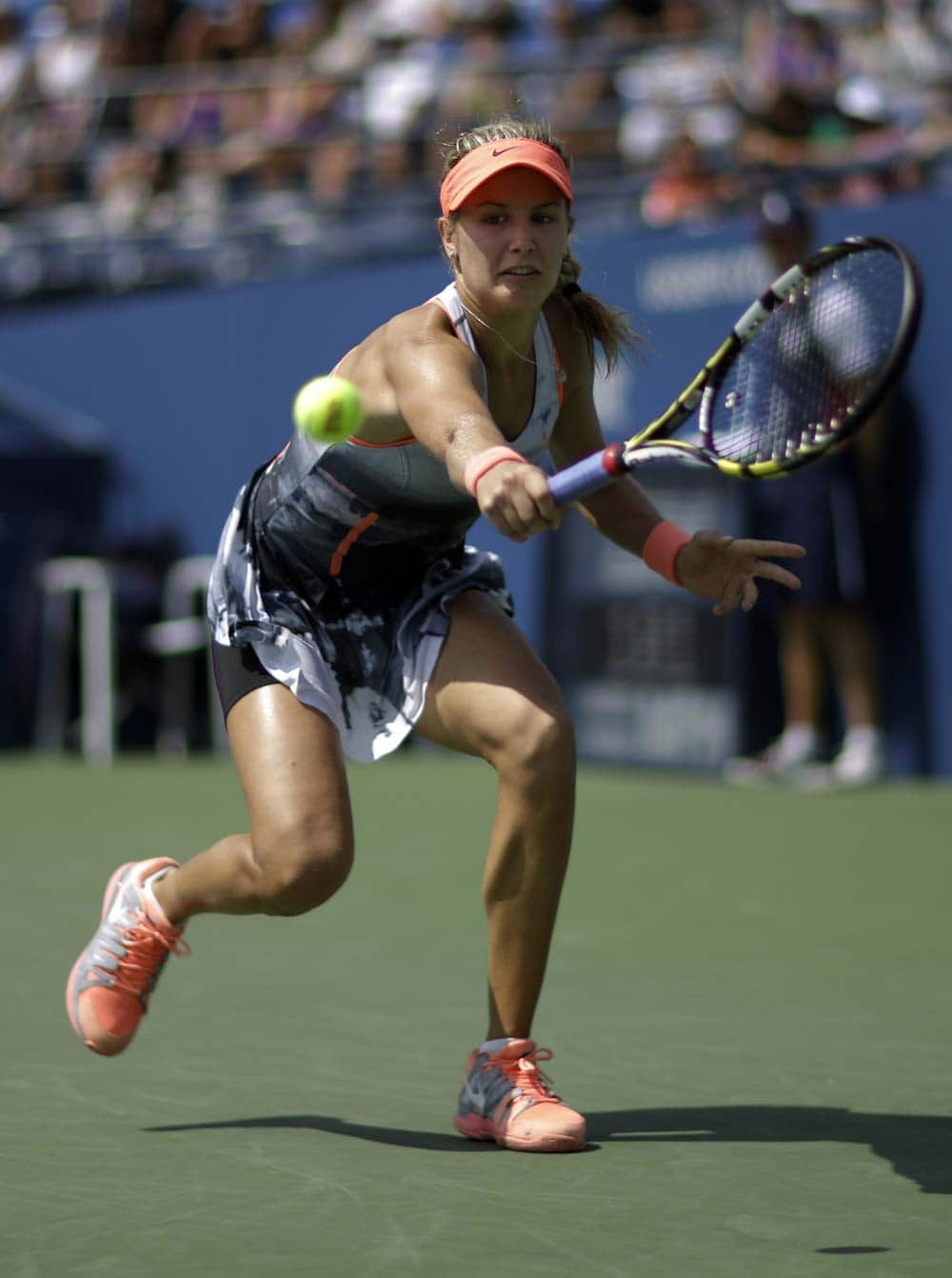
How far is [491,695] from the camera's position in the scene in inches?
138

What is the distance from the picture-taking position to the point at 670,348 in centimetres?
1007

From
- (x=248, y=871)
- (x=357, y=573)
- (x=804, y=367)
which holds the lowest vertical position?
(x=248, y=871)

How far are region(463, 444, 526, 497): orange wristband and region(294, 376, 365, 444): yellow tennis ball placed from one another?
18 centimetres

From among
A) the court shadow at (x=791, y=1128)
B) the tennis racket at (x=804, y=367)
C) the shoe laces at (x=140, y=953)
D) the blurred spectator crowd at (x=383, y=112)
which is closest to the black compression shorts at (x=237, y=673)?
the shoe laces at (x=140, y=953)

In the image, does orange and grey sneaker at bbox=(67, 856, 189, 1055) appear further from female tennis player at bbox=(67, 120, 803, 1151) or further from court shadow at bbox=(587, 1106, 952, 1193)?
court shadow at bbox=(587, 1106, 952, 1193)

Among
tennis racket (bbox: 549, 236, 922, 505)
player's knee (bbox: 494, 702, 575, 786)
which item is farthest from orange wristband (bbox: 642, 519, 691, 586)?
player's knee (bbox: 494, 702, 575, 786)

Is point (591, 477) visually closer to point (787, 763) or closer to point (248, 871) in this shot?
point (248, 871)

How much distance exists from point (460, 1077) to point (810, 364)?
56.6 inches

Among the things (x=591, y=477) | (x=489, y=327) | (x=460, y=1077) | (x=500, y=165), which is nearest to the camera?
(x=591, y=477)

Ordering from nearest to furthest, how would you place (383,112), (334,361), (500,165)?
(500,165) → (334,361) → (383,112)

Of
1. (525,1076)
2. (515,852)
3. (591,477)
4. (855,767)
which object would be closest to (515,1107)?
(525,1076)

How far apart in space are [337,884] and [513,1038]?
39 centimetres

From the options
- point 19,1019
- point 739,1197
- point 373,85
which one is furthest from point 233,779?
point 739,1197

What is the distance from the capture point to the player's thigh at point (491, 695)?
11.3ft
